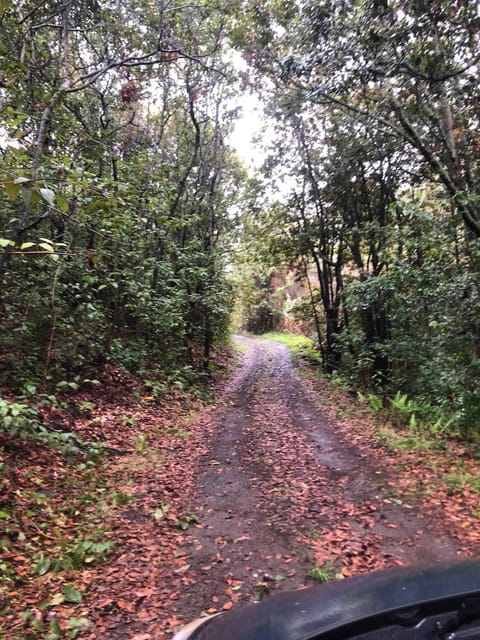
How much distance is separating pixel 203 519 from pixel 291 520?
3.28 ft

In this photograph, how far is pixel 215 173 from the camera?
1419 centimetres

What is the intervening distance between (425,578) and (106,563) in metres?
3.02

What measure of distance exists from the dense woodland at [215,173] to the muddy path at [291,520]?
7.73 ft

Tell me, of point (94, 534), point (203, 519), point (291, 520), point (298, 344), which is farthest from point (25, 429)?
point (298, 344)

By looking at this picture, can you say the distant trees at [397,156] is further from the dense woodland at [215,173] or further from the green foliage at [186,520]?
the green foliage at [186,520]

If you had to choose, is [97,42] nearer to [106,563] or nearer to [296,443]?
[296,443]

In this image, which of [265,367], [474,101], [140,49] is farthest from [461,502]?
[265,367]

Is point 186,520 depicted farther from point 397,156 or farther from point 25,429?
point 397,156

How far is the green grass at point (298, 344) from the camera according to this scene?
2067cm

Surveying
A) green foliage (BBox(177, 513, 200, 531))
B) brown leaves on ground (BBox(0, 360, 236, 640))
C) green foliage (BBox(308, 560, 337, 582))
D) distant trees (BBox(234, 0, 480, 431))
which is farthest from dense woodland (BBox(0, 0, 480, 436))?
green foliage (BBox(308, 560, 337, 582))

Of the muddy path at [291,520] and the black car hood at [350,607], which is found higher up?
the black car hood at [350,607]

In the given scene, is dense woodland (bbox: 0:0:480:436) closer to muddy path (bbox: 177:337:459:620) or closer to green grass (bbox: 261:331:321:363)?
muddy path (bbox: 177:337:459:620)

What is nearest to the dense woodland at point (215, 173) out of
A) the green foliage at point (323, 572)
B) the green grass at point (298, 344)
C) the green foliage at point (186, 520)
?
the green foliage at point (186, 520)

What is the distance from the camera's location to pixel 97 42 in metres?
9.88
